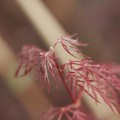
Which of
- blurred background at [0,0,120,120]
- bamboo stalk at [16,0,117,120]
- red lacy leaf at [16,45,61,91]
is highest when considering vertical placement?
blurred background at [0,0,120,120]

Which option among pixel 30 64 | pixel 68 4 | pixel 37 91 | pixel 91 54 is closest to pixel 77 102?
pixel 30 64

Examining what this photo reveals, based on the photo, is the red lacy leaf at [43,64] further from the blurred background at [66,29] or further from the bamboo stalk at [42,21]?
the blurred background at [66,29]

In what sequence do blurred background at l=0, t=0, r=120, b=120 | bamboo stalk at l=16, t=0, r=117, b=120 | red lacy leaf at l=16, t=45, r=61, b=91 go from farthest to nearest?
blurred background at l=0, t=0, r=120, b=120 < bamboo stalk at l=16, t=0, r=117, b=120 < red lacy leaf at l=16, t=45, r=61, b=91

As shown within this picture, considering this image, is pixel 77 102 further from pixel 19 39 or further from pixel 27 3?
pixel 19 39

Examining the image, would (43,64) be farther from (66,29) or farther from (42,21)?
(66,29)

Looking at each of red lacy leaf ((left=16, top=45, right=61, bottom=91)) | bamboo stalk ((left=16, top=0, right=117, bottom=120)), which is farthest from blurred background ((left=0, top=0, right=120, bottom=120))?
red lacy leaf ((left=16, top=45, right=61, bottom=91))

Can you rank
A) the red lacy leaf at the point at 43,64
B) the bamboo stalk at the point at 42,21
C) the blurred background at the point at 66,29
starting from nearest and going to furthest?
1. the red lacy leaf at the point at 43,64
2. the bamboo stalk at the point at 42,21
3. the blurred background at the point at 66,29

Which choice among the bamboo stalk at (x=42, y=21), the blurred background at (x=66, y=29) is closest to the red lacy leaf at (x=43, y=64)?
the bamboo stalk at (x=42, y=21)

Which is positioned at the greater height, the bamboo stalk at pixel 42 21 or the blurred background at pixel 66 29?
the blurred background at pixel 66 29

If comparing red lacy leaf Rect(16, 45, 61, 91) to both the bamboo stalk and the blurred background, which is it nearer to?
the bamboo stalk

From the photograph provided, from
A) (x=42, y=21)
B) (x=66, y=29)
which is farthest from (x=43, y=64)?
(x=66, y=29)

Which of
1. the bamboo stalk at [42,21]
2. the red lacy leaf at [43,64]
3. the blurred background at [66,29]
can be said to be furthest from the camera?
the blurred background at [66,29]
